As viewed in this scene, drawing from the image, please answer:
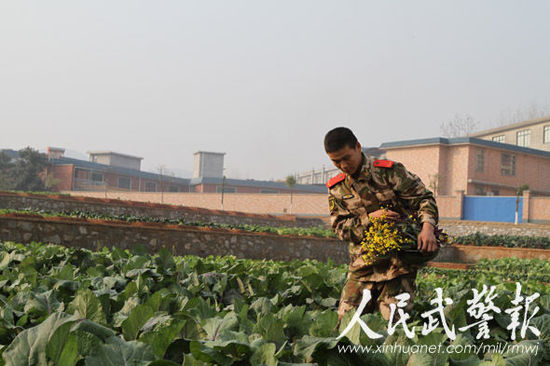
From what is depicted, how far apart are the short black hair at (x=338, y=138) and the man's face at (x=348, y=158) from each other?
23 mm

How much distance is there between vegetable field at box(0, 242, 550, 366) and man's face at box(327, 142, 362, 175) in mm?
832

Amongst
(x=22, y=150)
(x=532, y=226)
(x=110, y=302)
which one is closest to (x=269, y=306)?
(x=110, y=302)

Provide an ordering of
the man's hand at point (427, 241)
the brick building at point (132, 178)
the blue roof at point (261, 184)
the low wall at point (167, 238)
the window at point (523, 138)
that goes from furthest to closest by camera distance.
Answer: the blue roof at point (261, 184), the brick building at point (132, 178), the window at point (523, 138), the low wall at point (167, 238), the man's hand at point (427, 241)

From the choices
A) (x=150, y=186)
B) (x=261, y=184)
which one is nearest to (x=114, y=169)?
(x=150, y=186)

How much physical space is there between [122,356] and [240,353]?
0.31 meters

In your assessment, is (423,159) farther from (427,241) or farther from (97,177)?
(427,241)

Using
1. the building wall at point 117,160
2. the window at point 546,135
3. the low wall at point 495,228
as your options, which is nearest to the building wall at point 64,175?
the building wall at point 117,160

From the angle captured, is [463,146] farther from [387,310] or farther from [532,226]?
[387,310]

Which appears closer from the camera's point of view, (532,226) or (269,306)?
(269,306)

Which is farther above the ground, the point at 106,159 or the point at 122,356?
the point at 106,159

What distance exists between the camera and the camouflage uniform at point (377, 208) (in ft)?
8.91

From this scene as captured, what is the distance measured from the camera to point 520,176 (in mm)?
31406

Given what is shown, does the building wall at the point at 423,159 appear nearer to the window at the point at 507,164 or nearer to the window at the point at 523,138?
the window at the point at 507,164

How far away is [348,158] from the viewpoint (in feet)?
8.95
